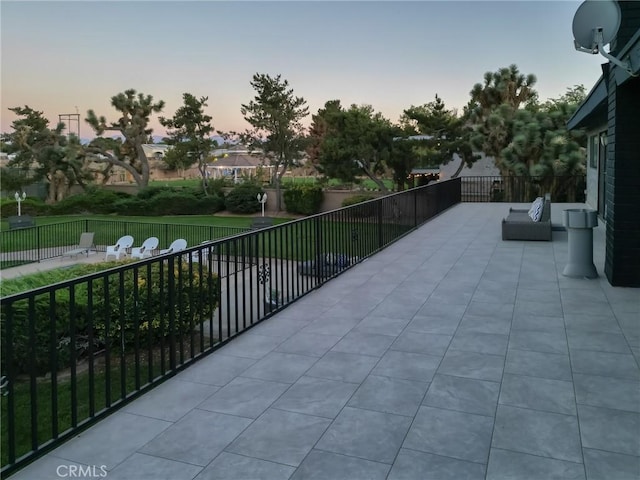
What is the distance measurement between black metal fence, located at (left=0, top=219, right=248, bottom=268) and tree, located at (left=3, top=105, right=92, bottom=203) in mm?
11239

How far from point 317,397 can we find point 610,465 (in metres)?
1.59

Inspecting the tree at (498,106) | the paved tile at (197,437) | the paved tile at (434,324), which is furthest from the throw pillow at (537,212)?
the tree at (498,106)

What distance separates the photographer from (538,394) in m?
3.25

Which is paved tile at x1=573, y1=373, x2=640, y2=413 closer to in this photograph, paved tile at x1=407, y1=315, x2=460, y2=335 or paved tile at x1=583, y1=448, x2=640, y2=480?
paved tile at x1=583, y1=448, x2=640, y2=480

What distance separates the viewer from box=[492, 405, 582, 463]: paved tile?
258 cm

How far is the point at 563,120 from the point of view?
863 inches

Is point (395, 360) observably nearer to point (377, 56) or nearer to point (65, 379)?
point (65, 379)

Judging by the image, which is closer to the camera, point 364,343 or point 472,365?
point 472,365

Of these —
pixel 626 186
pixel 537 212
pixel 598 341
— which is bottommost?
pixel 598 341

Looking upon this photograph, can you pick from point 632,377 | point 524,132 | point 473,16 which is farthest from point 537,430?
point 524,132

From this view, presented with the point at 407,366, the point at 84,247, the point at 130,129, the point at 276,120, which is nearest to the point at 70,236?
the point at 84,247

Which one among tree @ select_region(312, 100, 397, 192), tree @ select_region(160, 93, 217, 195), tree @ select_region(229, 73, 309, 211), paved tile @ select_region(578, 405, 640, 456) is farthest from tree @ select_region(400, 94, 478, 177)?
paved tile @ select_region(578, 405, 640, 456)

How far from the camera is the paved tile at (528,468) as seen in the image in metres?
2.36

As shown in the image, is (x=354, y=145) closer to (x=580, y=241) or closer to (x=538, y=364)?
(x=580, y=241)
